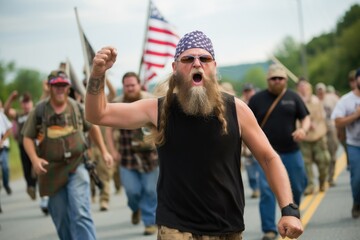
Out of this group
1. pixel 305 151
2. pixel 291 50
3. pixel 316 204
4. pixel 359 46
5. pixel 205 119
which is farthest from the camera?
pixel 291 50

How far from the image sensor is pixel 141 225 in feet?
34.0

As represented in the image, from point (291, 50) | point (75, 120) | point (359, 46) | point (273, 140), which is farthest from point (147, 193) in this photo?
point (291, 50)

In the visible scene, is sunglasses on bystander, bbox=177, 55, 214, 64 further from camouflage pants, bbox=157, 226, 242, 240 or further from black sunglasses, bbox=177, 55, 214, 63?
camouflage pants, bbox=157, 226, 242, 240

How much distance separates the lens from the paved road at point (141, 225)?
8.82 metres

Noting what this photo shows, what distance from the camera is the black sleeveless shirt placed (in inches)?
166

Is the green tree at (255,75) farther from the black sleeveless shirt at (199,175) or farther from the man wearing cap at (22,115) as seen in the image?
the black sleeveless shirt at (199,175)

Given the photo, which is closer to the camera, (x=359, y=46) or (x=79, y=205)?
(x=79, y=205)

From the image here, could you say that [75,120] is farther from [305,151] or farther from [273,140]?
[305,151]

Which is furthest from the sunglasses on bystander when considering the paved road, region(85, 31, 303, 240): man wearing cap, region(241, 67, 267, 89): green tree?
region(241, 67, 267, 89): green tree

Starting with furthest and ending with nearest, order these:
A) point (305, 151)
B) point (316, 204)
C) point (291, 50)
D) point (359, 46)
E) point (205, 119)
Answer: point (291, 50) → point (359, 46) → point (305, 151) → point (316, 204) → point (205, 119)

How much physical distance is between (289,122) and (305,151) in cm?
481

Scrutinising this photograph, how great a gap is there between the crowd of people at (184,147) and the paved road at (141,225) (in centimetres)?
32

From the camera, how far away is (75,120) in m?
7.43

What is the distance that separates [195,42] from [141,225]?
20.8 feet
